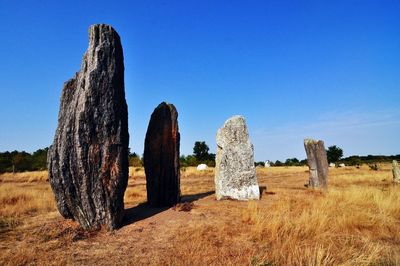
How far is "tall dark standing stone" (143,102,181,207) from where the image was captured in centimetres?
1134

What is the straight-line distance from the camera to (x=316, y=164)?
1630 cm

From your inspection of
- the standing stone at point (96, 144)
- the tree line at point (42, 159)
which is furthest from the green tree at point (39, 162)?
the standing stone at point (96, 144)

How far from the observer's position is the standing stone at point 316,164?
1616 cm

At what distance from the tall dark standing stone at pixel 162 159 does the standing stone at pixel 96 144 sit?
105 inches

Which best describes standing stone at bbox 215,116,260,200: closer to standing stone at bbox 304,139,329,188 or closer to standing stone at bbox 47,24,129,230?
standing stone at bbox 304,139,329,188

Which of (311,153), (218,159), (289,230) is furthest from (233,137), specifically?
(289,230)

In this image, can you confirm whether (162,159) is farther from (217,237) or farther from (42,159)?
(42,159)

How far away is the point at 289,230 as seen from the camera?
7.65 meters

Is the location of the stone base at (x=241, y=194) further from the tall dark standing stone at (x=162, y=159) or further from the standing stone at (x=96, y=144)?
the standing stone at (x=96, y=144)

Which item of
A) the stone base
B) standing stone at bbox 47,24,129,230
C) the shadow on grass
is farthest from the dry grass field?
the stone base

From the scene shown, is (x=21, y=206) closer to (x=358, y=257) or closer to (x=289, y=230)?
(x=289, y=230)

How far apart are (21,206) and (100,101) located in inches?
239

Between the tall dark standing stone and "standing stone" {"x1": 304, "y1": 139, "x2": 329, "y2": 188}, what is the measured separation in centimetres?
759

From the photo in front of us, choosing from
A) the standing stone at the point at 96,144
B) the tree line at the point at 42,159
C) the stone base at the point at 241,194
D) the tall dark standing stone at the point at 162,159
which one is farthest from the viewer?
the tree line at the point at 42,159
